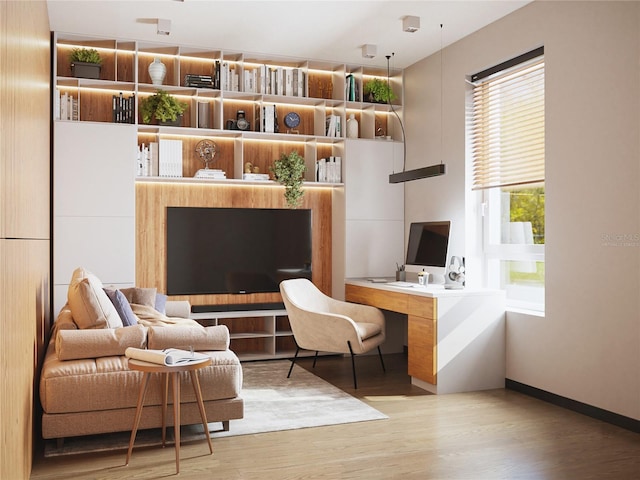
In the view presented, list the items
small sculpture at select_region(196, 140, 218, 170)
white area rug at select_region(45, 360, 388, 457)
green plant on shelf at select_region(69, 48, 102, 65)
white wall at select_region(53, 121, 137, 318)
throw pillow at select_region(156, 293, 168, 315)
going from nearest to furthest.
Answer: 1. white area rug at select_region(45, 360, 388, 457)
2. throw pillow at select_region(156, 293, 168, 315)
3. white wall at select_region(53, 121, 137, 318)
4. green plant on shelf at select_region(69, 48, 102, 65)
5. small sculpture at select_region(196, 140, 218, 170)

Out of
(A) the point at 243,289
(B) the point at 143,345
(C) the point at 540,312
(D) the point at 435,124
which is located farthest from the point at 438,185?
(B) the point at 143,345

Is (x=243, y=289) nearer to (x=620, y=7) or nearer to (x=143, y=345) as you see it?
(x=143, y=345)

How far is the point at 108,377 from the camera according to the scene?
3.51 m

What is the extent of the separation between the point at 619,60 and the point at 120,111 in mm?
4174

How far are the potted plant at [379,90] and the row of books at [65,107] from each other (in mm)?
2881

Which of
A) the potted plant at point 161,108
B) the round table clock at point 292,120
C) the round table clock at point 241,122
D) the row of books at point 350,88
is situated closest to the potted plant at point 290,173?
the round table clock at point 292,120

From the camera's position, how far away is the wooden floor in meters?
3.26

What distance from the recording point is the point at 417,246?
6.07 metres

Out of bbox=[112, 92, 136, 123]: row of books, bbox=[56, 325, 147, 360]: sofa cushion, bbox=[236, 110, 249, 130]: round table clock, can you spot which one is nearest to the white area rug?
bbox=[56, 325, 147, 360]: sofa cushion

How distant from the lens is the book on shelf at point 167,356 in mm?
3295

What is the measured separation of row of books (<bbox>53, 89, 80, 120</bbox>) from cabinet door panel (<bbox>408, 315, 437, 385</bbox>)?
3.51m

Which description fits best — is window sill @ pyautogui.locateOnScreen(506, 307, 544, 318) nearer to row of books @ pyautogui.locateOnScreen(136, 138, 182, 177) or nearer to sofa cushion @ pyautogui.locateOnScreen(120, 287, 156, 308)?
sofa cushion @ pyautogui.locateOnScreen(120, 287, 156, 308)

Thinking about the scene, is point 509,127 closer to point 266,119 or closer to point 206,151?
point 266,119

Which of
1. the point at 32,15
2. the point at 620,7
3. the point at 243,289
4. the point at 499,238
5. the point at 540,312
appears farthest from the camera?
the point at 243,289
